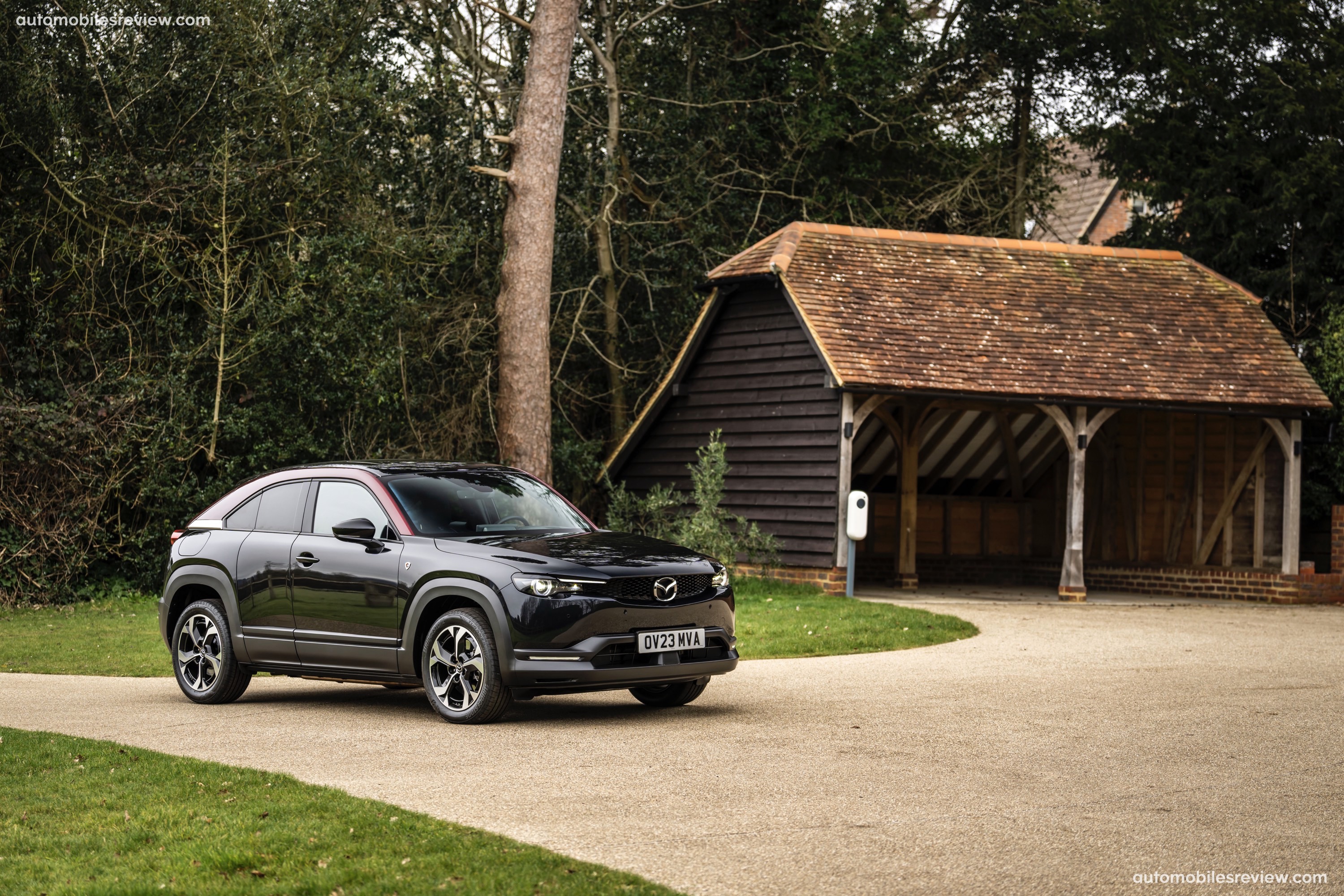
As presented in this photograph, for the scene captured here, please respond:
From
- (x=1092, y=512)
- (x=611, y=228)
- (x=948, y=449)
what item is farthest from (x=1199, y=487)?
(x=611, y=228)

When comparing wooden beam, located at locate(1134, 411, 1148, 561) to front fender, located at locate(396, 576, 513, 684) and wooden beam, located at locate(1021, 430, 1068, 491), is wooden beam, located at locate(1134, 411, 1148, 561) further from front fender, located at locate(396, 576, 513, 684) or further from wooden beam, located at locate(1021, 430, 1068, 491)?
front fender, located at locate(396, 576, 513, 684)

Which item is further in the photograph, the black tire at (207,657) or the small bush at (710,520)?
the small bush at (710,520)

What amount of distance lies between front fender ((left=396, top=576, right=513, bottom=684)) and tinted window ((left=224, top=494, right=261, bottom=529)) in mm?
1820

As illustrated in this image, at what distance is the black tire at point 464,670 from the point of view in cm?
926

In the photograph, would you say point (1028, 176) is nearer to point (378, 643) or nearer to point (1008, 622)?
point (1008, 622)

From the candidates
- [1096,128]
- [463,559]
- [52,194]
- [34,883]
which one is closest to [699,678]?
[463,559]

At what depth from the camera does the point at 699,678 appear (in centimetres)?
1016

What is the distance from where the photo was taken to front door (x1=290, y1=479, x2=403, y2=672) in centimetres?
976

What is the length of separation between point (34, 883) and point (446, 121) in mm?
21194

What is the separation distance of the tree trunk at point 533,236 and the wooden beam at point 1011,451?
7877 millimetres

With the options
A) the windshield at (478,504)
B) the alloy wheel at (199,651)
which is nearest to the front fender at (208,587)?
the alloy wheel at (199,651)

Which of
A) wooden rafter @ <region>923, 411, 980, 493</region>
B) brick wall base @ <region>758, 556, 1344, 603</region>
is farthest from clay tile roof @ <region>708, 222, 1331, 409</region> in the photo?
wooden rafter @ <region>923, 411, 980, 493</region>

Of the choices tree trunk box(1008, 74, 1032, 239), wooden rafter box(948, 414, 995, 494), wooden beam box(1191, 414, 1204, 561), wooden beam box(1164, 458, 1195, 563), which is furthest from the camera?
tree trunk box(1008, 74, 1032, 239)

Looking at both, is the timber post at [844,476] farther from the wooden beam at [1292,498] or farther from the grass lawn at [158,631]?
the wooden beam at [1292,498]
